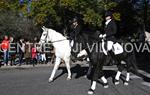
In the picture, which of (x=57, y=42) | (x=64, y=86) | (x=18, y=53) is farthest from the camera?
(x=18, y=53)

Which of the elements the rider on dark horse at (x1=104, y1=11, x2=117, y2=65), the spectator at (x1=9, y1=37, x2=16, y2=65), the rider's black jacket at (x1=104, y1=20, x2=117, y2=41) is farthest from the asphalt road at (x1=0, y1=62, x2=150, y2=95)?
→ the spectator at (x1=9, y1=37, x2=16, y2=65)

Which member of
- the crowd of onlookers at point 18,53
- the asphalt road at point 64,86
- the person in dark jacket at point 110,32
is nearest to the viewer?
the asphalt road at point 64,86

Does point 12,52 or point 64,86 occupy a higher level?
point 12,52

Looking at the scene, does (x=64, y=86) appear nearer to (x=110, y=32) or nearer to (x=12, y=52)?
→ (x=110, y=32)

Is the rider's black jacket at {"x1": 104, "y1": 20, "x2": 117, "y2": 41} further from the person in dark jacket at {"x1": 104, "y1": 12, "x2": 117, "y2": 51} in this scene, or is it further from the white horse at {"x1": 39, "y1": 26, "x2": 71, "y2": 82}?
the white horse at {"x1": 39, "y1": 26, "x2": 71, "y2": 82}

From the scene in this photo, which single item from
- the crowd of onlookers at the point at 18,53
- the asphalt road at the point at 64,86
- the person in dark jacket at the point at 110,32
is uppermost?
the person in dark jacket at the point at 110,32

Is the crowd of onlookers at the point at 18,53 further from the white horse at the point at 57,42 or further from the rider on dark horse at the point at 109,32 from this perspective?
the rider on dark horse at the point at 109,32

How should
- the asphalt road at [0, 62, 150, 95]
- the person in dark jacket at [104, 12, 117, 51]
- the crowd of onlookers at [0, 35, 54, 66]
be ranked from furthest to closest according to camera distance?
1. the crowd of onlookers at [0, 35, 54, 66]
2. the person in dark jacket at [104, 12, 117, 51]
3. the asphalt road at [0, 62, 150, 95]

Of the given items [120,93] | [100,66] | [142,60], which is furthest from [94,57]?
[142,60]

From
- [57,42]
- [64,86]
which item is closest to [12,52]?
[57,42]

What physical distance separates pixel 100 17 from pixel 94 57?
19.2m

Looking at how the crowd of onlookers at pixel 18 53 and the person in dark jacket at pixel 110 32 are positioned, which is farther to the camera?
the crowd of onlookers at pixel 18 53

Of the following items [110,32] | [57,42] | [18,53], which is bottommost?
[18,53]

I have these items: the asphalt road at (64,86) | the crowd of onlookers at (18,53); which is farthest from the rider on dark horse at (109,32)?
the crowd of onlookers at (18,53)
